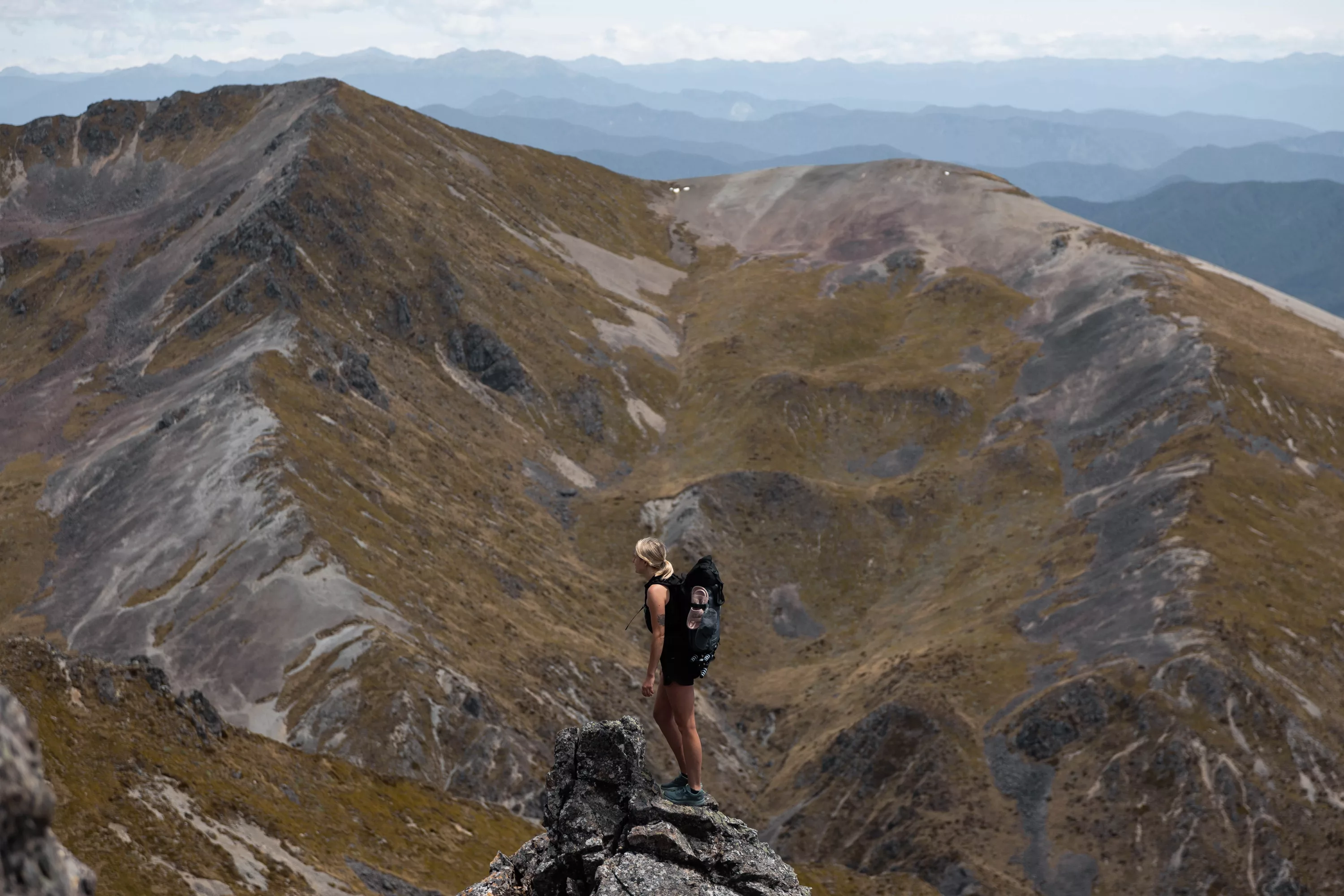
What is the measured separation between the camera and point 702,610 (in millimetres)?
21906

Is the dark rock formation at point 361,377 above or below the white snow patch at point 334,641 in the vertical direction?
above

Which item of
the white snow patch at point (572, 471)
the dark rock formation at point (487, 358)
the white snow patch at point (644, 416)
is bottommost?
the white snow patch at point (572, 471)

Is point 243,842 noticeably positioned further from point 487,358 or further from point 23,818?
point 487,358

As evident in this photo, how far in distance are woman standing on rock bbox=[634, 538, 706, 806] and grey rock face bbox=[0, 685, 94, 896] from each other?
39.4 feet

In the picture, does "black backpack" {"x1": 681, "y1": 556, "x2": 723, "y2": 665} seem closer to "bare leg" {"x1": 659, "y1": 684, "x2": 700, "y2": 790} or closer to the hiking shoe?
"bare leg" {"x1": 659, "y1": 684, "x2": 700, "y2": 790}

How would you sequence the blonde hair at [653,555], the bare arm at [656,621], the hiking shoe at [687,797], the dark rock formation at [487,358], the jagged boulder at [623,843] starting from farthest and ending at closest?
the dark rock formation at [487,358] → the hiking shoe at [687,797] → the jagged boulder at [623,843] → the blonde hair at [653,555] → the bare arm at [656,621]

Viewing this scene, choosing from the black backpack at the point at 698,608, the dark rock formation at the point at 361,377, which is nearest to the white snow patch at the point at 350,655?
the dark rock formation at the point at 361,377

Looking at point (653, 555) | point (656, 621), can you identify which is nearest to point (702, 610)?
point (656, 621)

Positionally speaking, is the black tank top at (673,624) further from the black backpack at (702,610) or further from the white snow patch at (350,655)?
the white snow patch at (350,655)

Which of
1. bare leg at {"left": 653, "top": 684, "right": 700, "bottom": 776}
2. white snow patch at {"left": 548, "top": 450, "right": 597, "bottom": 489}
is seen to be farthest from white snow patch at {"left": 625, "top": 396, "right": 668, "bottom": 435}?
bare leg at {"left": 653, "top": 684, "right": 700, "bottom": 776}

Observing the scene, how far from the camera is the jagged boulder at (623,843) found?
22672 mm

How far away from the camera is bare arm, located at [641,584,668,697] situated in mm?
21469

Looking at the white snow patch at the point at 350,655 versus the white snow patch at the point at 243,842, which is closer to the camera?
the white snow patch at the point at 243,842

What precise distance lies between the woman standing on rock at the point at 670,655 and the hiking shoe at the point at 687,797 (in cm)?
96
